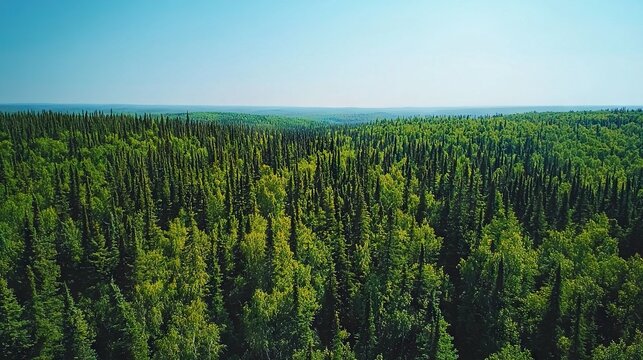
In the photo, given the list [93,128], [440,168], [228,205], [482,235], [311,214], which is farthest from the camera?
[93,128]

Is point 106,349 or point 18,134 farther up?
point 18,134

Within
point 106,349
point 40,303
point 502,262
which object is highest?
point 502,262

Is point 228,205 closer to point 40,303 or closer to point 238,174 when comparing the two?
point 238,174

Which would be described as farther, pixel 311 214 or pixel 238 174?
pixel 238 174

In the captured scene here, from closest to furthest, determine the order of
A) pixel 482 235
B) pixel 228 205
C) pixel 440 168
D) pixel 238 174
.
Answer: pixel 482 235, pixel 228 205, pixel 238 174, pixel 440 168

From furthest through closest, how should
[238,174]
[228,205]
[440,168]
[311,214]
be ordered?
[440,168]
[238,174]
[228,205]
[311,214]

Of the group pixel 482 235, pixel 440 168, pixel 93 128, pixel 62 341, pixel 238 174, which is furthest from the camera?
pixel 93 128

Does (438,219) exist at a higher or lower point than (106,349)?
higher

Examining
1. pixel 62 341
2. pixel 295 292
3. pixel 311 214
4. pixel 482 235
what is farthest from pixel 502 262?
pixel 62 341

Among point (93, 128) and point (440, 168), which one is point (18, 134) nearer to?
point (93, 128)

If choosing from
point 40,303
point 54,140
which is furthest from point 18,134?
point 40,303
